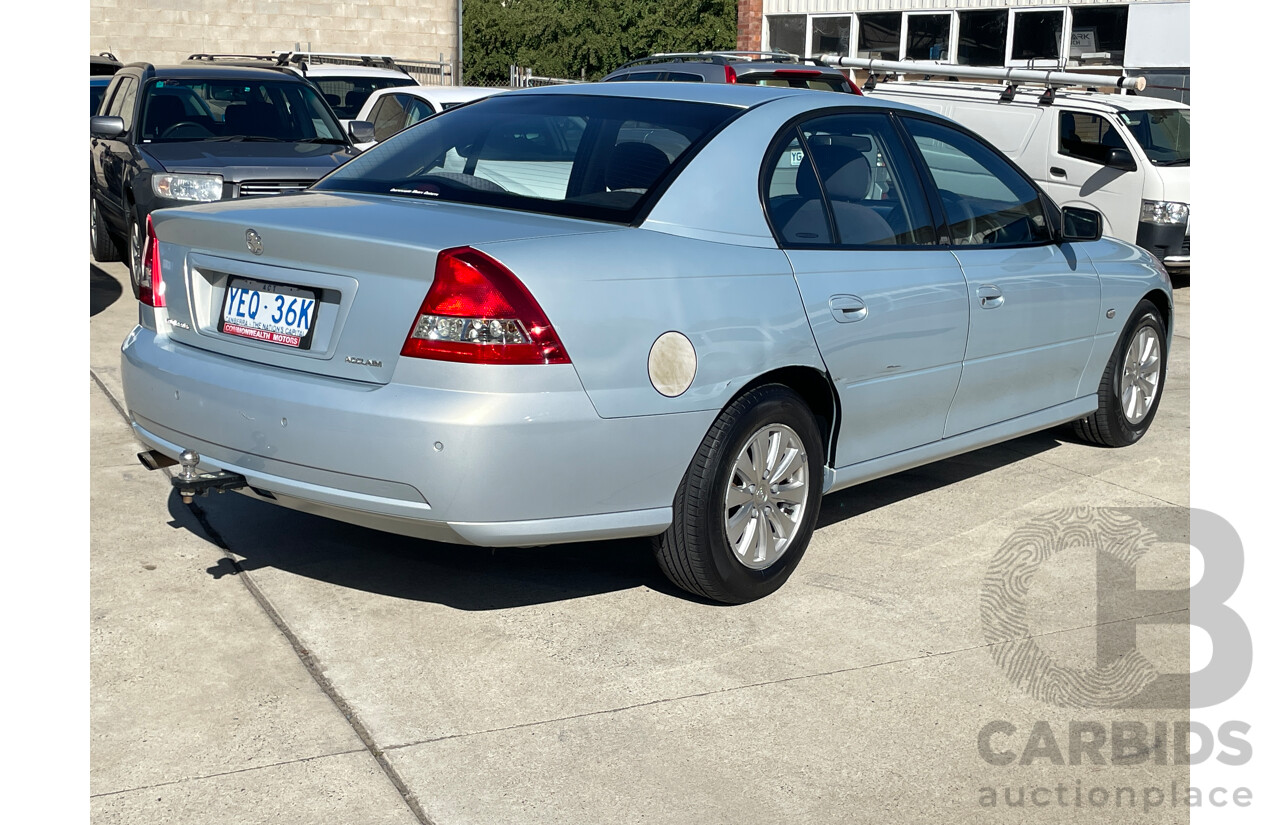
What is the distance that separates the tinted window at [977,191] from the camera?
525 cm

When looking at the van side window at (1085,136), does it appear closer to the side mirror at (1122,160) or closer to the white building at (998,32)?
the side mirror at (1122,160)

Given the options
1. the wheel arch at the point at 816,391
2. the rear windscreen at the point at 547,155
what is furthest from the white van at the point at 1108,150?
the wheel arch at the point at 816,391

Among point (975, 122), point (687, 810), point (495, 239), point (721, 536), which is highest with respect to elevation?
point (975, 122)

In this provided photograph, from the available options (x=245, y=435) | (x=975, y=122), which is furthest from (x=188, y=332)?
(x=975, y=122)

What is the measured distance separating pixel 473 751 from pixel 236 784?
0.58 metres

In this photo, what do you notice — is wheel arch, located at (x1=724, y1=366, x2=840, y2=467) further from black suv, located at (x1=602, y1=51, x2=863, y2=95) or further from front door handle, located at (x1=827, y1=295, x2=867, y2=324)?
black suv, located at (x1=602, y1=51, x2=863, y2=95)

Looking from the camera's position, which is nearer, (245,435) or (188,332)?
(245,435)

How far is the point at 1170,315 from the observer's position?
22.2ft

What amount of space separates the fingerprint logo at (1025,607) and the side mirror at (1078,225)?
1.15 m

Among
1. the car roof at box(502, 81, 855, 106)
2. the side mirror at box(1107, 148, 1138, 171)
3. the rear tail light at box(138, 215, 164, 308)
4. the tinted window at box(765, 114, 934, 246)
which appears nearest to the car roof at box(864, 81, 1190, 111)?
the side mirror at box(1107, 148, 1138, 171)

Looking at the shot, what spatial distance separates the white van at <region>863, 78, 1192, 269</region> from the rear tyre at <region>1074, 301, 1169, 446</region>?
570cm

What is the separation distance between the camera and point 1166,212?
39.8ft
